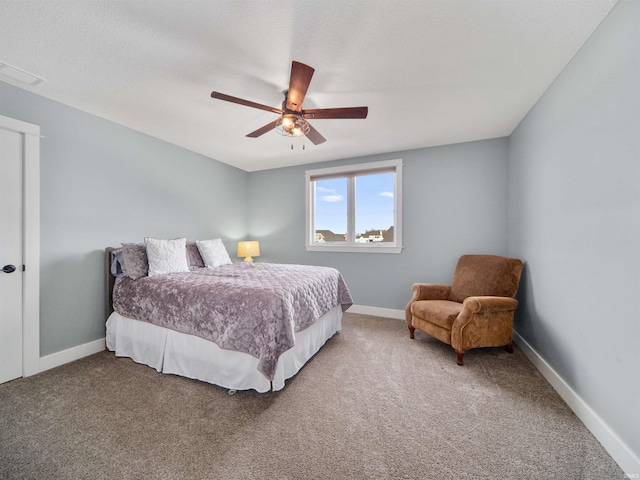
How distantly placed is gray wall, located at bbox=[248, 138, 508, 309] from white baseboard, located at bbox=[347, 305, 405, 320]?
0.08 metres

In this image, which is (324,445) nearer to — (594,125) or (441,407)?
(441,407)

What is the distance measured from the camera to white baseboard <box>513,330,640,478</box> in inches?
48.2

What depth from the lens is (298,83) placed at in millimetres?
1656

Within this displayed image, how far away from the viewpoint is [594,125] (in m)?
1.53

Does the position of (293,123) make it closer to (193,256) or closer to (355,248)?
(193,256)

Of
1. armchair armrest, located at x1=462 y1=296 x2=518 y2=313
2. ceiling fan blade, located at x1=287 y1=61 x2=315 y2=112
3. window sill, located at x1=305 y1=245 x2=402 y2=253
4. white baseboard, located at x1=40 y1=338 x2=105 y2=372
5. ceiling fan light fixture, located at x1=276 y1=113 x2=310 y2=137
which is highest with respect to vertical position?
ceiling fan blade, located at x1=287 y1=61 x2=315 y2=112

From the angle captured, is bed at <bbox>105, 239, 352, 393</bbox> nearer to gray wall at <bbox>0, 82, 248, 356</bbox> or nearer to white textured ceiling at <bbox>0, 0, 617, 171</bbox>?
gray wall at <bbox>0, 82, 248, 356</bbox>

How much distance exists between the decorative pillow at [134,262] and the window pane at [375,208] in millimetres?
2948

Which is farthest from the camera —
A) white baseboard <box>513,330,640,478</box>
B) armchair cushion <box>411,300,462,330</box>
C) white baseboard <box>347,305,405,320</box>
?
white baseboard <box>347,305,405,320</box>

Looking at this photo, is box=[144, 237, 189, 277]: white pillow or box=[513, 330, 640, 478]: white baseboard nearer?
box=[513, 330, 640, 478]: white baseboard

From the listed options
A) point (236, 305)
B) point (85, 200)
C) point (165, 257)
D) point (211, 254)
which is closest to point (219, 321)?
point (236, 305)

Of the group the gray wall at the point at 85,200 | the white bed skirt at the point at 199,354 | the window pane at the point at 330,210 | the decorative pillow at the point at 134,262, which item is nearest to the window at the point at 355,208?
the window pane at the point at 330,210

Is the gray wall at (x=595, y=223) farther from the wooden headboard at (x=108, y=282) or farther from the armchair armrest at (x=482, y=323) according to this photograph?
the wooden headboard at (x=108, y=282)

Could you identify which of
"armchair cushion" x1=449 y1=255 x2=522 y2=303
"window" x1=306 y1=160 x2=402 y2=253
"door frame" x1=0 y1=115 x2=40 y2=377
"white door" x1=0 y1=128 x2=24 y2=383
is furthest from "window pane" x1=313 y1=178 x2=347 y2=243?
"white door" x1=0 y1=128 x2=24 y2=383
